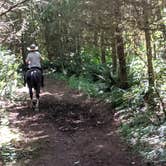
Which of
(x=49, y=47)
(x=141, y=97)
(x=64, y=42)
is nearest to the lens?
(x=141, y=97)

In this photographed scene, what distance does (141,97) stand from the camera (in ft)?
42.0

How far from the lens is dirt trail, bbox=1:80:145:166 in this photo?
8.96 meters

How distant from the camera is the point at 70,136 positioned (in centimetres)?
1107

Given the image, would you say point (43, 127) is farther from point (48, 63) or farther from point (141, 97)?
point (48, 63)

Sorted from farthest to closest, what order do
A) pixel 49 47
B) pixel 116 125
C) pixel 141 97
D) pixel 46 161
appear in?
pixel 49 47 < pixel 141 97 < pixel 116 125 < pixel 46 161

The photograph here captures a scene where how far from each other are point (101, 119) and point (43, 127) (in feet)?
6.10

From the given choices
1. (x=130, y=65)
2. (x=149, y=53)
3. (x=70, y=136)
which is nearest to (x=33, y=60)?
(x=149, y=53)

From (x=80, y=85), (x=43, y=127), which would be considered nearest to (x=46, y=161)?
(x=43, y=127)

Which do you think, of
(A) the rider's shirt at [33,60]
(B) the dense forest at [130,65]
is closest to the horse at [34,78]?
(A) the rider's shirt at [33,60]

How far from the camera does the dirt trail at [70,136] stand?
8961mm

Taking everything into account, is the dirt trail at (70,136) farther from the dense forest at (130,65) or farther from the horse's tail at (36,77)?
the horse's tail at (36,77)

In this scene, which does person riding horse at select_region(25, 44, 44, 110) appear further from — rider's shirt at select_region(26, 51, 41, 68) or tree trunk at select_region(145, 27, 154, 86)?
→ tree trunk at select_region(145, 27, 154, 86)

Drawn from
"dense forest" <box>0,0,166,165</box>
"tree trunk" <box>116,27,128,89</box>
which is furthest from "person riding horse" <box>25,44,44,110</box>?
"tree trunk" <box>116,27,128,89</box>

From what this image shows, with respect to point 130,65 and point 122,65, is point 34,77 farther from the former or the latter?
point 130,65
